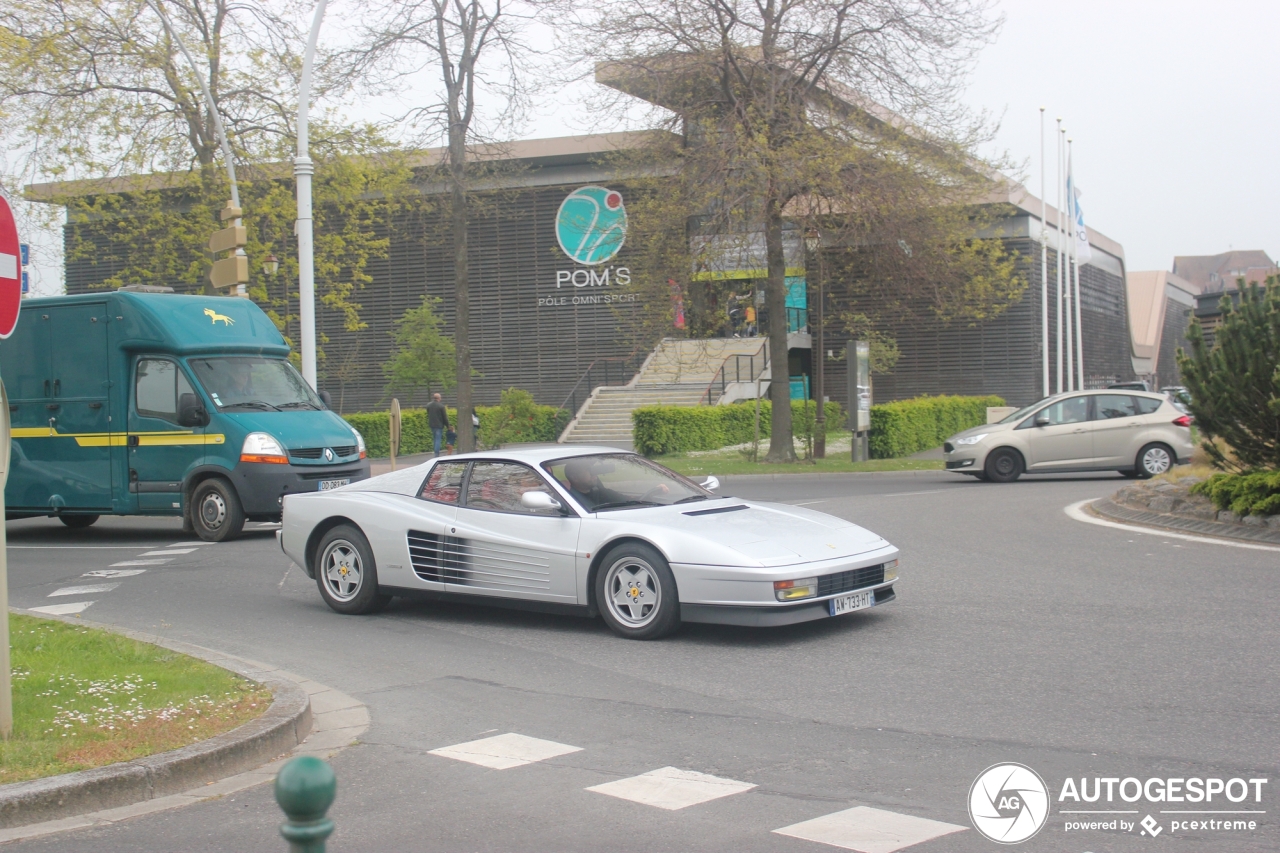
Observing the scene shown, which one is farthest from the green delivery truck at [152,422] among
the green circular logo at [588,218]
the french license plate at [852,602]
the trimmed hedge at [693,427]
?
the green circular logo at [588,218]

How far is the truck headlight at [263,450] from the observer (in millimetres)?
14766

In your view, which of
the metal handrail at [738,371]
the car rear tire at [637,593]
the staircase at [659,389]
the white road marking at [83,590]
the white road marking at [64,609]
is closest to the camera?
the car rear tire at [637,593]

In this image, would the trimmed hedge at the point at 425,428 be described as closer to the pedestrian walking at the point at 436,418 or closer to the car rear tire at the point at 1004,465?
the pedestrian walking at the point at 436,418

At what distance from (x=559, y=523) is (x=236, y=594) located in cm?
379

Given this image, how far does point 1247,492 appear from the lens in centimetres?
1294

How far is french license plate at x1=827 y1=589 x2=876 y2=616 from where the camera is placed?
820cm

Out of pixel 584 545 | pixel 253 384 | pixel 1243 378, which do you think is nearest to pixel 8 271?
pixel 584 545

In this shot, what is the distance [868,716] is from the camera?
6.29 metres

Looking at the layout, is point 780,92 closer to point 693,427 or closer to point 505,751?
point 693,427

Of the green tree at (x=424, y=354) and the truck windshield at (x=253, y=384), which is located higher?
the green tree at (x=424, y=354)

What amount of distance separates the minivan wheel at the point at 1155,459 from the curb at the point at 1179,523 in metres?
5.08

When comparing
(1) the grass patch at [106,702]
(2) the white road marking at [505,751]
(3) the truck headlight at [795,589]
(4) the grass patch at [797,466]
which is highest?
(3) the truck headlight at [795,589]

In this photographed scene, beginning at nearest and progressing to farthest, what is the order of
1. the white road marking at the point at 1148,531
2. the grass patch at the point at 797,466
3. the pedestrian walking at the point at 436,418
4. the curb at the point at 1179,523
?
1. the white road marking at the point at 1148,531
2. the curb at the point at 1179,523
3. the grass patch at the point at 797,466
4. the pedestrian walking at the point at 436,418

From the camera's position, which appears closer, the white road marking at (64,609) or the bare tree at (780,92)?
the white road marking at (64,609)
